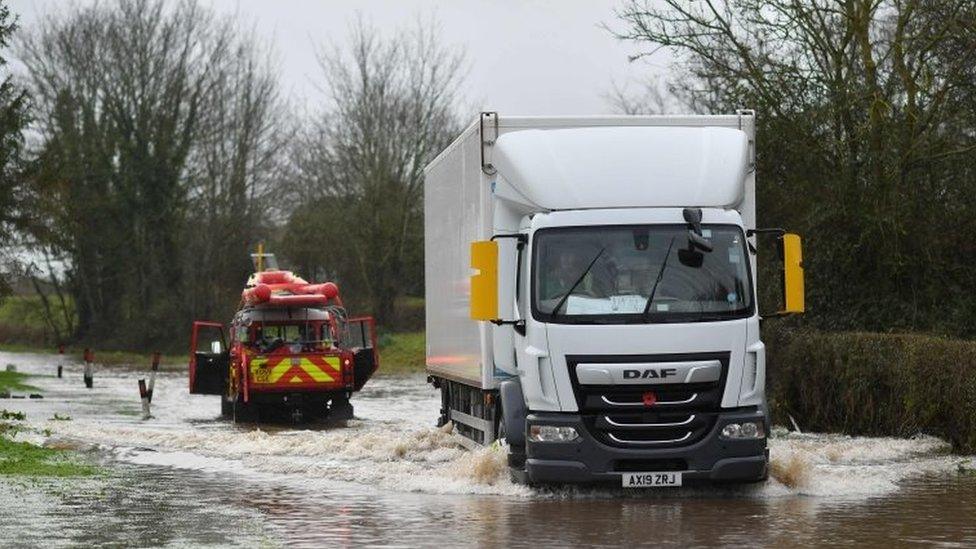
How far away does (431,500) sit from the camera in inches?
635

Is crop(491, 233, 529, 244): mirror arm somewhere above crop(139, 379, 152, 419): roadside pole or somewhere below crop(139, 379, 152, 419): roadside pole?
above

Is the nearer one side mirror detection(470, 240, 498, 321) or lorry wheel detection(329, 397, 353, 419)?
side mirror detection(470, 240, 498, 321)

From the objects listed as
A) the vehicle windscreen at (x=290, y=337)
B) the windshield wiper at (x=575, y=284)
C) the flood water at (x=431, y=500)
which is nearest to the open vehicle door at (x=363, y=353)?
the vehicle windscreen at (x=290, y=337)

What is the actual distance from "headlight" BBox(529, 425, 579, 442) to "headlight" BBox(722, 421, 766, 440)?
1379 mm

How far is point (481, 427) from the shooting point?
19.4 meters

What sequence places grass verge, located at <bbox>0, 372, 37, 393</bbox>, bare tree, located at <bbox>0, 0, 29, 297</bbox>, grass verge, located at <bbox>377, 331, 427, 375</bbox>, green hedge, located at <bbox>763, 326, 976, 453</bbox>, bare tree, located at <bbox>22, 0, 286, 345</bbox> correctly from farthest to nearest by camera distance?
bare tree, located at <bbox>22, 0, 286, 345</bbox>, grass verge, located at <bbox>377, 331, 427, 375</bbox>, bare tree, located at <bbox>0, 0, 29, 297</bbox>, grass verge, located at <bbox>0, 372, 37, 393</bbox>, green hedge, located at <bbox>763, 326, 976, 453</bbox>

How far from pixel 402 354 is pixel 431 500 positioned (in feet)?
138

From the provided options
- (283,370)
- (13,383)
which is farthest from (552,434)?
(13,383)

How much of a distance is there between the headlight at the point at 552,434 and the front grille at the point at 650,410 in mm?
167

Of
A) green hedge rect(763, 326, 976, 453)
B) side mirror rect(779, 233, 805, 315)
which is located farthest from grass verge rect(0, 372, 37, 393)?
side mirror rect(779, 233, 805, 315)

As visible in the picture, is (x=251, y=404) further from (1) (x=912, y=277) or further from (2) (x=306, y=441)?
(1) (x=912, y=277)

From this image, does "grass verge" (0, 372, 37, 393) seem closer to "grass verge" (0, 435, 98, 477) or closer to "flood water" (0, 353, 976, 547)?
"flood water" (0, 353, 976, 547)

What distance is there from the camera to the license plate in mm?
15438

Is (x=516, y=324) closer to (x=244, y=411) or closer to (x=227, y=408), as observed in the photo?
(x=244, y=411)
